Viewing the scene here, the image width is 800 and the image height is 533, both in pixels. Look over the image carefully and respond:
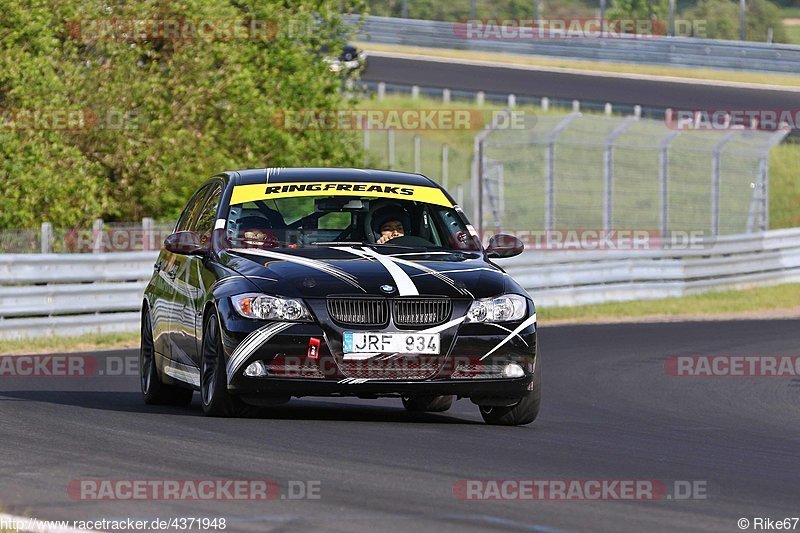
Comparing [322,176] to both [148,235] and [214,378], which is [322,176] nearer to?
[214,378]

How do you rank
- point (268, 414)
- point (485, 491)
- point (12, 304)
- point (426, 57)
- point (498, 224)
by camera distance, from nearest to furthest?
point (485, 491) < point (268, 414) < point (12, 304) < point (498, 224) < point (426, 57)

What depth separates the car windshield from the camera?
1045 centimetres

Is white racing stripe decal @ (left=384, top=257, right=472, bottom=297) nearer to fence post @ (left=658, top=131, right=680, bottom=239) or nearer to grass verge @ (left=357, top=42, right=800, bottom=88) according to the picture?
fence post @ (left=658, top=131, right=680, bottom=239)

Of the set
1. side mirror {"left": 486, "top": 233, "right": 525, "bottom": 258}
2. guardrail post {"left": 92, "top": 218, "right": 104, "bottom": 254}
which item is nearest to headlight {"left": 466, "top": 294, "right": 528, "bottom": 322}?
side mirror {"left": 486, "top": 233, "right": 525, "bottom": 258}

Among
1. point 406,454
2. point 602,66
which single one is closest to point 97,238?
point 406,454

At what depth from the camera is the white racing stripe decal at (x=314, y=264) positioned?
9.48 meters

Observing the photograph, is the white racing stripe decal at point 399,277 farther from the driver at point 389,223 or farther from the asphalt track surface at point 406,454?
the asphalt track surface at point 406,454

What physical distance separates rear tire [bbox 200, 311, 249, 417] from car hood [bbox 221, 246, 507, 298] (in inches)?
16.1

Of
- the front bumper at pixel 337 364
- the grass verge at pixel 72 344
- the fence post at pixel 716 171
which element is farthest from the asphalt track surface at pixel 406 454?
the fence post at pixel 716 171

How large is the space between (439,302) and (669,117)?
30.4 metres

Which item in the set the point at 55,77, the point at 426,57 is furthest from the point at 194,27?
the point at 426,57

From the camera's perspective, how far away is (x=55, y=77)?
24547 millimetres

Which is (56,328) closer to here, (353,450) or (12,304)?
(12,304)

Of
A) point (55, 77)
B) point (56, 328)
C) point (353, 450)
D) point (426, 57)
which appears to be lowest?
point (426, 57)
